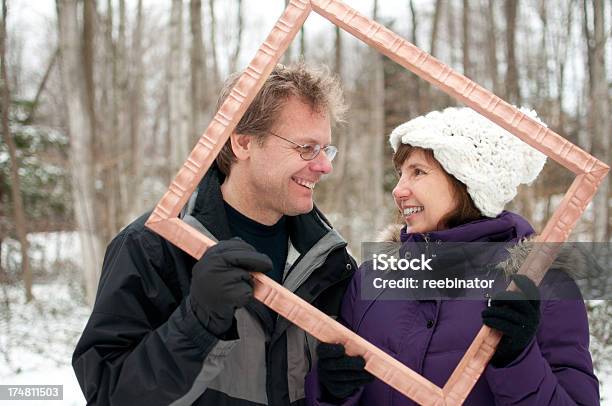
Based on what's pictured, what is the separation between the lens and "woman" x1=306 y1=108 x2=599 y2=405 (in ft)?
4.91

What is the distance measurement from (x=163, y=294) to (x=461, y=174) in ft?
3.23

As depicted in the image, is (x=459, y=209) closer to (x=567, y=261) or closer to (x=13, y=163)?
(x=567, y=261)

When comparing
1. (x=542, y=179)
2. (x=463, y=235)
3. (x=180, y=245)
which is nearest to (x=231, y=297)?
(x=180, y=245)

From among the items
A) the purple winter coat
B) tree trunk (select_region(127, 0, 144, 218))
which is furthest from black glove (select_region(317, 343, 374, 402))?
tree trunk (select_region(127, 0, 144, 218))

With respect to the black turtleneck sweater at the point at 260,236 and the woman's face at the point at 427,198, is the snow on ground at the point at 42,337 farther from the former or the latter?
the woman's face at the point at 427,198

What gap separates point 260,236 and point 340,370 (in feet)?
2.13

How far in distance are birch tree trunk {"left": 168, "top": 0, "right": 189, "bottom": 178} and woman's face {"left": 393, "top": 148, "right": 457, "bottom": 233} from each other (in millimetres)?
5115

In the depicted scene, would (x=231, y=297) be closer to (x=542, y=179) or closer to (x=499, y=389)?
(x=499, y=389)

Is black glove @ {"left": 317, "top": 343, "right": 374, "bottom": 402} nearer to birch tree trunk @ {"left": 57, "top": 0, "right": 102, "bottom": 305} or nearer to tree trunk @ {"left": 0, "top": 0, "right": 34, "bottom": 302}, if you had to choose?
birch tree trunk @ {"left": 57, "top": 0, "right": 102, "bottom": 305}

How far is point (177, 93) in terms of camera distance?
684cm

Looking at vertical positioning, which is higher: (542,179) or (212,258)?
(542,179)

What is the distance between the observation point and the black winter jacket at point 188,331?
158 centimetres

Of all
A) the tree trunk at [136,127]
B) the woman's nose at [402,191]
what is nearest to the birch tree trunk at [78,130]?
the tree trunk at [136,127]

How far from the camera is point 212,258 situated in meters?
1.50
